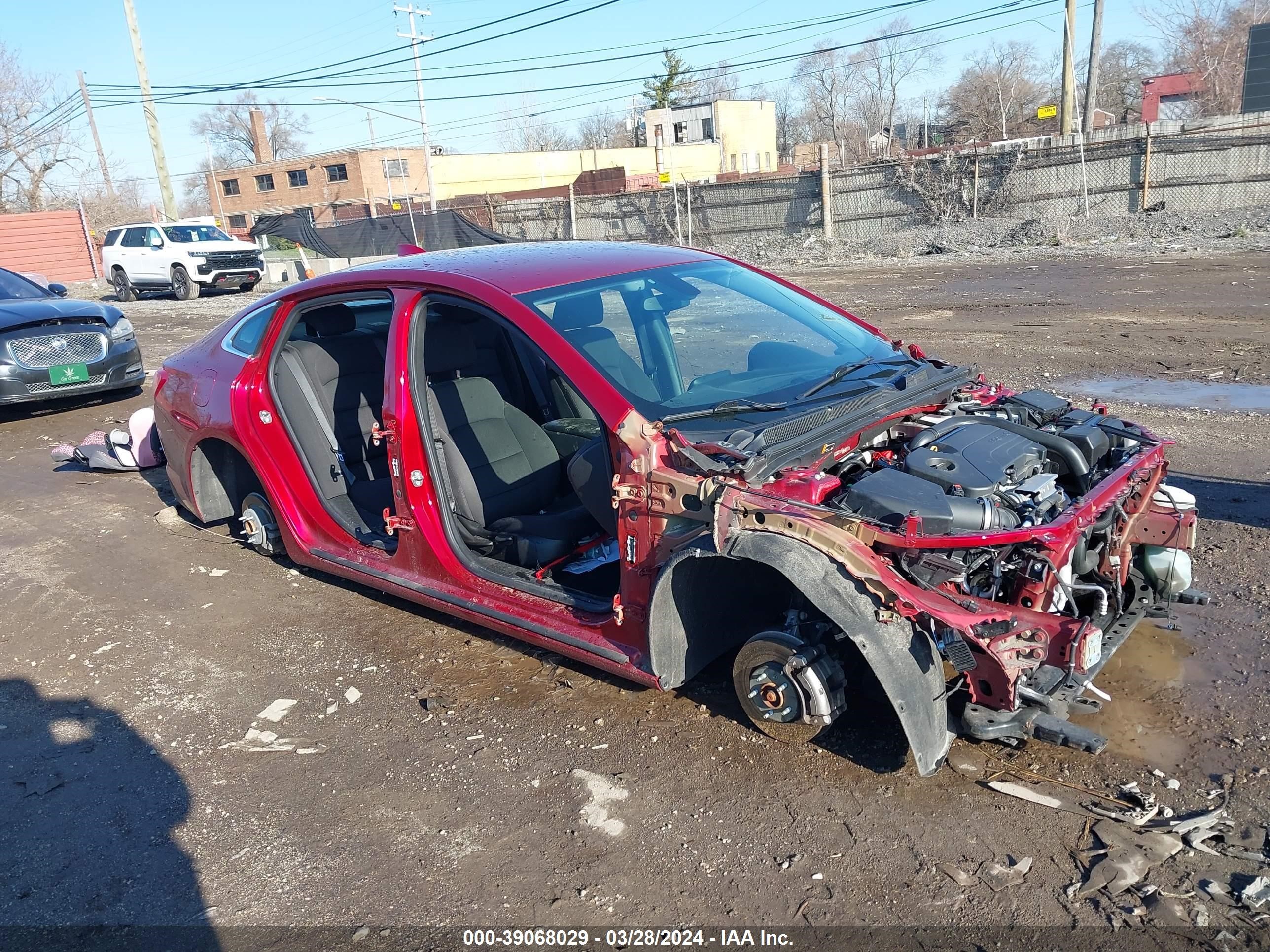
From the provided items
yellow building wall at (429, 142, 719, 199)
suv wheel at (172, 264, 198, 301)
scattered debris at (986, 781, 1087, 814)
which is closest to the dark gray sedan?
scattered debris at (986, 781, 1087, 814)

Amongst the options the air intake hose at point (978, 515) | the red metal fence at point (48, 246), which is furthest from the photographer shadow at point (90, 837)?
the red metal fence at point (48, 246)

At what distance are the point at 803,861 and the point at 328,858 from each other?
149 centimetres

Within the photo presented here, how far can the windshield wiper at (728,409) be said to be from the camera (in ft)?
11.1

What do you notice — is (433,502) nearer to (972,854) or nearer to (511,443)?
(511,443)

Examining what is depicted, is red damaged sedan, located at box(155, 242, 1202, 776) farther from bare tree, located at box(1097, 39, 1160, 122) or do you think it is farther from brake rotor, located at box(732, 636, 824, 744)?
bare tree, located at box(1097, 39, 1160, 122)

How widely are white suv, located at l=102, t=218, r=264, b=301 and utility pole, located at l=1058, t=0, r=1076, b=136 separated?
20114mm

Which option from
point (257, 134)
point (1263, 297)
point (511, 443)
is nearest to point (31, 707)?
point (511, 443)

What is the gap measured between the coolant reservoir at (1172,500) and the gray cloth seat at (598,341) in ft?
6.67

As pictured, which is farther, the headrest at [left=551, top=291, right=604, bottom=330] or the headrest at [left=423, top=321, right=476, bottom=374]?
the headrest at [left=423, top=321, right=476, bottom=374]

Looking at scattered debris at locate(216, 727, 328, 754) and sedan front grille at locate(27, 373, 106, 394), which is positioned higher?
sedan front grille at locate(27, 373, 106, 394)

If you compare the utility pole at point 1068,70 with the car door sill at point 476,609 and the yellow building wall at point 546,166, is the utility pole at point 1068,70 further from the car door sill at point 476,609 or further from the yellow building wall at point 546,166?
the yellow building wall at point 546,166

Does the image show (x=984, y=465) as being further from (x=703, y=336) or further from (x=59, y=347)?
(x=59, y=347)

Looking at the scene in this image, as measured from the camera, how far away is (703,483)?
10.1 feet

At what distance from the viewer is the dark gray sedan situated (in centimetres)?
938
